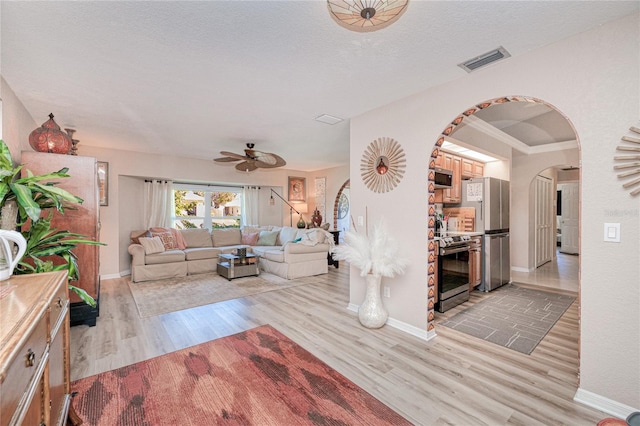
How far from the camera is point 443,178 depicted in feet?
13.5

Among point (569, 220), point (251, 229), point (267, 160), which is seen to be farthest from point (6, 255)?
point (569, 220)

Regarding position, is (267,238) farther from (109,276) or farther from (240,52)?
(240,52)

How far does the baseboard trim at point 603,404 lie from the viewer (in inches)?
67.7

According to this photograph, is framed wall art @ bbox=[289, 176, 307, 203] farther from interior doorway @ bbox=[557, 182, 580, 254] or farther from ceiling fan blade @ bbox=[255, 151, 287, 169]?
interior doorway @ bbox=[557, 182, 580, 254]

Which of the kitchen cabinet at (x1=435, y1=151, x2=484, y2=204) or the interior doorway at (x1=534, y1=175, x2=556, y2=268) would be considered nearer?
the kitchen cabinet at (x1=435, y1=151, x2=484, y2=204)

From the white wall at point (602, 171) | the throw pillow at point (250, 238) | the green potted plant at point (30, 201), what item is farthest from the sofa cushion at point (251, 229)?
the white wall at point (602, 171)

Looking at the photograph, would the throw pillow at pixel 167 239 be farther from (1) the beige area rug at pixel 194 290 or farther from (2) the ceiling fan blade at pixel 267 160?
(2) the ceiling fan blade at pixel 267 160

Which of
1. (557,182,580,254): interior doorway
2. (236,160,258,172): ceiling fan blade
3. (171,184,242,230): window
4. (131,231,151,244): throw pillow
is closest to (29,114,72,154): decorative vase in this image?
(236,160,258,172): ceiling fan blade

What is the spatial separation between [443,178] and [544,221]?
167 inches

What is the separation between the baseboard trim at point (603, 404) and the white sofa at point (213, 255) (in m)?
4.03

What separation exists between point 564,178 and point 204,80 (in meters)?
9.45

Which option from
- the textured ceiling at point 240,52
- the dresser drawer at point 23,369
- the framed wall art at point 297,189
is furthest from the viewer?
the framed wall art at point 297,189

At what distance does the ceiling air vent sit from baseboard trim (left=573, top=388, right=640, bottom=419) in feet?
8.11

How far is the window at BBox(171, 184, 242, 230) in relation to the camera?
6773 millimetres
